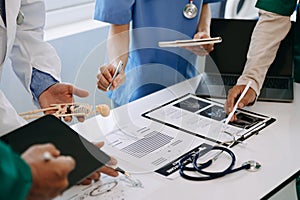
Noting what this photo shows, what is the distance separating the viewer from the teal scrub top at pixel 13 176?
0.76 meters

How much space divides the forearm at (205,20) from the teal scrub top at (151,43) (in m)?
0.02

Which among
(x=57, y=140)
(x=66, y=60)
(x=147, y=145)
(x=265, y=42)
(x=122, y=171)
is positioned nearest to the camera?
(x=57, y=140)

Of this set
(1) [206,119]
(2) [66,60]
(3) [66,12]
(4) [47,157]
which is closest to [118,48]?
(1) [206,119]

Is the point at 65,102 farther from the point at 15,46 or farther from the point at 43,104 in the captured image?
the point at 15,46

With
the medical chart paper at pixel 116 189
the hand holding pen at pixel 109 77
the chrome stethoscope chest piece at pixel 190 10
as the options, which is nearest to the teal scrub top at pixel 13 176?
the medical chart paper at pixel 116 189

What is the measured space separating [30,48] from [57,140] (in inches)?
16.8

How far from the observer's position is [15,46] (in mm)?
1515

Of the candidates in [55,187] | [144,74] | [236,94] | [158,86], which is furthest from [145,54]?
[55,187]

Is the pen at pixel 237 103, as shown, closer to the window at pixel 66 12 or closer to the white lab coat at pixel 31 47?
the white lab coat at pixel 31 47

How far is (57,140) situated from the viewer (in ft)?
3.81

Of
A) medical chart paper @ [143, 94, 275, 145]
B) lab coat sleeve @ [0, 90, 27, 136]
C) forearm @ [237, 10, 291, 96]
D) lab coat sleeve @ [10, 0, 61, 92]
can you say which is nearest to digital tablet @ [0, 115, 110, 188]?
lab coat sleeve @ [0, 90, 27, 136]

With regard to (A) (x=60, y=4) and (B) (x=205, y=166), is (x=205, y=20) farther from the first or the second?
(A) (x=60, y=4)

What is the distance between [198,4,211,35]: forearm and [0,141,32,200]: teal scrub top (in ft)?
3.77

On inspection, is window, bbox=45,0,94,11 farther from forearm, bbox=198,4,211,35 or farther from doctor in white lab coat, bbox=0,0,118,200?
doctor in white lab coat, bbox=0,0,118,200
